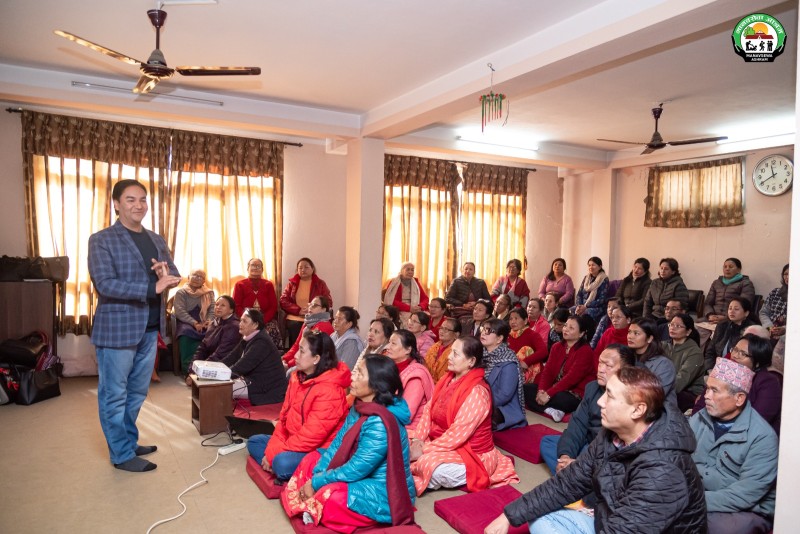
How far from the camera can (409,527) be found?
2.69 metres

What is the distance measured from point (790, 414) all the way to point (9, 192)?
21.5 feet

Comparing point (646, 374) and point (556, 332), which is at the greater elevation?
point (646, 374)

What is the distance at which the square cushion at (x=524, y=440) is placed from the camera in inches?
151

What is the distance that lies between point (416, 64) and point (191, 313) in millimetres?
3530

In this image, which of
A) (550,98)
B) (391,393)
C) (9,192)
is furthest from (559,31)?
(9,192)

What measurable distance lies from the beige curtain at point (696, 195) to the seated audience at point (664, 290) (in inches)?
36.7

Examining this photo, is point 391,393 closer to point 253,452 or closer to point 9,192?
point 253,452

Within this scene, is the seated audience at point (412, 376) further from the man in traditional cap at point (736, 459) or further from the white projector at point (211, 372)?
the man in traditional cap at point (736, 459)

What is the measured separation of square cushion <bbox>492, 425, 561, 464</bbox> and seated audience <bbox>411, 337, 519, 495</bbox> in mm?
386

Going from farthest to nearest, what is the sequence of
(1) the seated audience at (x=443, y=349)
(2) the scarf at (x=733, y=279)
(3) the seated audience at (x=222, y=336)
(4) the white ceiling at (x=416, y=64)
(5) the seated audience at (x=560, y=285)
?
1. (5) the seated audience at (x=560, y=285)
2. (2) the scarf at (x=733, y=279)
3. (3) the seated audience at (x=222, y=336)
4. (1) the seated audience at (x=443, y=349)
5. (4) the white ceiling at (x=416, y=64)

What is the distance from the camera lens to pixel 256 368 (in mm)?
4598

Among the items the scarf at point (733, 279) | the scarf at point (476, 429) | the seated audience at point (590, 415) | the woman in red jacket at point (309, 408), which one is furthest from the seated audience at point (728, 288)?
the woman in red jacket at point (309, 408)

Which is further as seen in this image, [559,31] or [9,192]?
[9,192]

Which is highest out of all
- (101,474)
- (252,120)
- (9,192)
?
(252,120)
